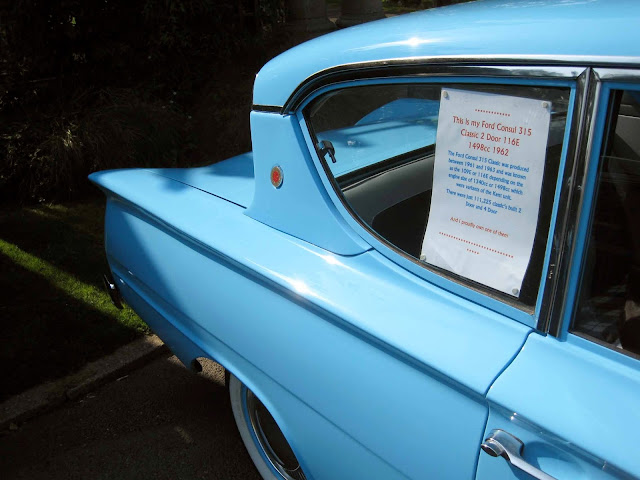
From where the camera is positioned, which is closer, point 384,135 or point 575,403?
point 575,403

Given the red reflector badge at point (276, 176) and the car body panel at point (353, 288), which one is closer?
the car body panel at point (353, 288)

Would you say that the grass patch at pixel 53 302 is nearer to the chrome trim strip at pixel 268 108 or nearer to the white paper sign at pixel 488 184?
the chrome trim strip at pixel 268 108

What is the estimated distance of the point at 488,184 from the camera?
1.34 m

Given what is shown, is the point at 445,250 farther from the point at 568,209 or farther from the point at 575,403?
the point at 575,403

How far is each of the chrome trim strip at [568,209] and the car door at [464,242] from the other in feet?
0.05

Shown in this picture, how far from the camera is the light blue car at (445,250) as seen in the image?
116 cm

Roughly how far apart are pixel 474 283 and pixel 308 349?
1.62ft

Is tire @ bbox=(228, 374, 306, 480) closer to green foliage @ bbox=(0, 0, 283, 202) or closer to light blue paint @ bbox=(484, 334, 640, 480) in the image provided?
light blue paint @ bbox=(484, 334, 640, 480)

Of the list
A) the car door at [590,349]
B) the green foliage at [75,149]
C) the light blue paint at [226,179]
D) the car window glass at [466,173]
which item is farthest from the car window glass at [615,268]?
the green foliage at [75,149]

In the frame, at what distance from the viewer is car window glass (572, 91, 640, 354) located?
124 centimetres

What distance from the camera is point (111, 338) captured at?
325cm

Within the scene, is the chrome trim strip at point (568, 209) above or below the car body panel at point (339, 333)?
above

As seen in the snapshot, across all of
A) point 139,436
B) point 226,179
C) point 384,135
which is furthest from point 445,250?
point 139,436

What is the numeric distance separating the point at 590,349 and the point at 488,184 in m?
0.43
